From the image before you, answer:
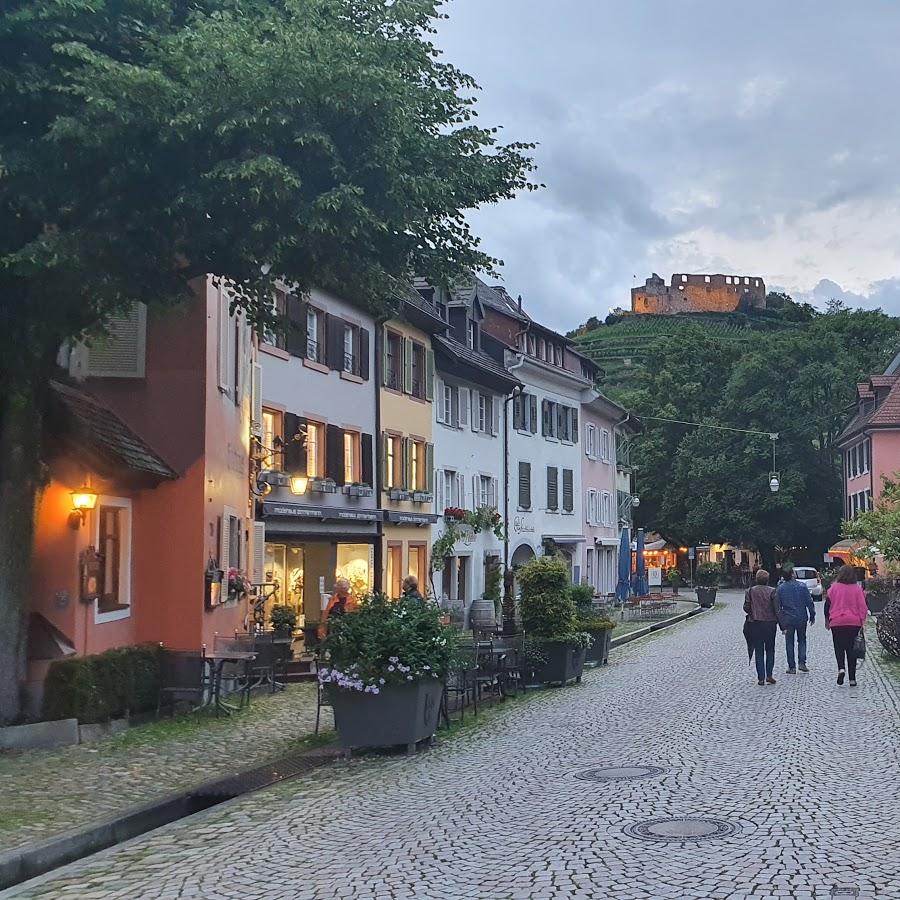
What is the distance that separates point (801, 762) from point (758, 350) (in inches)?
2789

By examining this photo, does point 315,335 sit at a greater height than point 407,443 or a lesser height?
greater

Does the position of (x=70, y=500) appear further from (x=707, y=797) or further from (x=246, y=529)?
A: (x=707, y=797)

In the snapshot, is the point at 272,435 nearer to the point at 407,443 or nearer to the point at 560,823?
the point at 407,443

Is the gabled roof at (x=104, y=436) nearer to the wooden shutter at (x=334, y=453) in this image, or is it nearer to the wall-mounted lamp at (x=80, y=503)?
the wall-mounted lamp at (x=80, y=503)

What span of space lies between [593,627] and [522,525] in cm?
2179

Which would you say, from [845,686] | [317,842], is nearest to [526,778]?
[317,842]

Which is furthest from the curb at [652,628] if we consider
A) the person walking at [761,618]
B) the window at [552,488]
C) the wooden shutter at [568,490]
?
the person walking at [761,618]

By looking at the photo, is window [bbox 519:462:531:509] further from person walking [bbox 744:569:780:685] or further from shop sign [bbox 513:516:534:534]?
person walking [bbox 744:569:780:685]

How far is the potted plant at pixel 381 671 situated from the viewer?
12.8 meters

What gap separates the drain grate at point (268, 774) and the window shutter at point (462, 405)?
82.0ft

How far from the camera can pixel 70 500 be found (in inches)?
597

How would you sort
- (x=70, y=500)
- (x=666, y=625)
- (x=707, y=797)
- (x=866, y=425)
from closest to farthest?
(x=707, y=797), (x=70, y=500), (x=666, y=625), (x=866, y=425)

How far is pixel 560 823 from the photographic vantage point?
924cm

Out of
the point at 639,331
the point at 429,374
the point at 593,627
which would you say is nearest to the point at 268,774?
the point at 593,627
